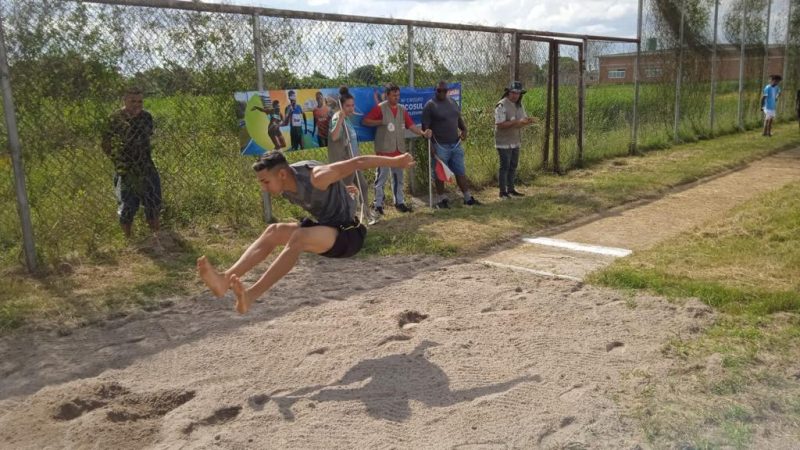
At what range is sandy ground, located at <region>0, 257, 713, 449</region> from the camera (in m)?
3.67

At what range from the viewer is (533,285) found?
6.16m

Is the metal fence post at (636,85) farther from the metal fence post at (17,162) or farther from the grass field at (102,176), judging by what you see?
the metal fence post at (17,162)

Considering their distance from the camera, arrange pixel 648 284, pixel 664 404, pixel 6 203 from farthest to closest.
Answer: pixel 6 203 < pixel 648 284 < pixel 664 404

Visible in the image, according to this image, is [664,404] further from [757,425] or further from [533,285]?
[533,285]

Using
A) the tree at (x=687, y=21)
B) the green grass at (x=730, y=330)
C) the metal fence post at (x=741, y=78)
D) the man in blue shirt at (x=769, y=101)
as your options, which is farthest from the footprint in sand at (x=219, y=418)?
the metal fence post at (x=741, y=78)

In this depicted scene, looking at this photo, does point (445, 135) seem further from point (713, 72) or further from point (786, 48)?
point (786, 48)

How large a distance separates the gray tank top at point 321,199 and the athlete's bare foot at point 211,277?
812 mm

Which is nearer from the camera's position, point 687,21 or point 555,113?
point 555,113

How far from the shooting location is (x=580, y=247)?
7648 millimetres

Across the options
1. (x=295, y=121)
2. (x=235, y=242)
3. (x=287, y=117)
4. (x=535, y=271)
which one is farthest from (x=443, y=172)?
(x=535, y=271)

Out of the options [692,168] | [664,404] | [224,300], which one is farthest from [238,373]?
[692,168]

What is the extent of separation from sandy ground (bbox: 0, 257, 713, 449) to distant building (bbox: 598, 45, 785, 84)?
1081 centimetres

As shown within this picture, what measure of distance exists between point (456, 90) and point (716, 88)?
43.5 feet

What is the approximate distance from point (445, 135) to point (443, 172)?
65 centimetres
